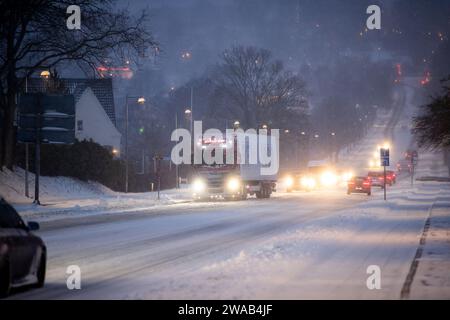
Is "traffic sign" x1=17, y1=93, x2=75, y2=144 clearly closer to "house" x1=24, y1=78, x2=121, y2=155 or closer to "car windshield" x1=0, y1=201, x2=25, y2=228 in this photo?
"car windshield" x1=0, y1=201, x2=25, y2=228

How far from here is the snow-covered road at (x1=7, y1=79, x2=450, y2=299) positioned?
12805mm

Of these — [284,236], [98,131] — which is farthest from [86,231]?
[98,131]

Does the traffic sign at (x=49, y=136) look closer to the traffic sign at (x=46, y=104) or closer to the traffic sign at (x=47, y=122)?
the traffic sign at (x=47, y=122)

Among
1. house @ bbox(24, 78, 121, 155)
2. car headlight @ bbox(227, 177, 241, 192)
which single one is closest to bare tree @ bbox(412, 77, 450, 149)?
car headlight @ bbox(227, 177, 241, 192)

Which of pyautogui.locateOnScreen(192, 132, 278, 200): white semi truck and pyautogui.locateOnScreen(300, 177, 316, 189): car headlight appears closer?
pyautogui.locateOnScreen(192, 132, 278, 200): white semi truck

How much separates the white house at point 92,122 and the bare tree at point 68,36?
30350 millimetres

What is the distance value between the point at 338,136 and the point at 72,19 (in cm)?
13580

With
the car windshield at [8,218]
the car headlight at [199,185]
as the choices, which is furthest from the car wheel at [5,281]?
the car headlight at [199,185]

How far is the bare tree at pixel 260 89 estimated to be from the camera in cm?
10650

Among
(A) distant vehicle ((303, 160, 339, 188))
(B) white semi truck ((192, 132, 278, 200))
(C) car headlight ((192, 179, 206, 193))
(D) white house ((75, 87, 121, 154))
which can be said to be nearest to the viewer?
(B) white semi truck ((192, 132, 278, 200))

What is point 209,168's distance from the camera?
5194 cm

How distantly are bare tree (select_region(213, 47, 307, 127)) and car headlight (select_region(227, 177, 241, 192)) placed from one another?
175ft

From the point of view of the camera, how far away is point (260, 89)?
10775cm

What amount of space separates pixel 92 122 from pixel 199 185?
30614 millimetres
